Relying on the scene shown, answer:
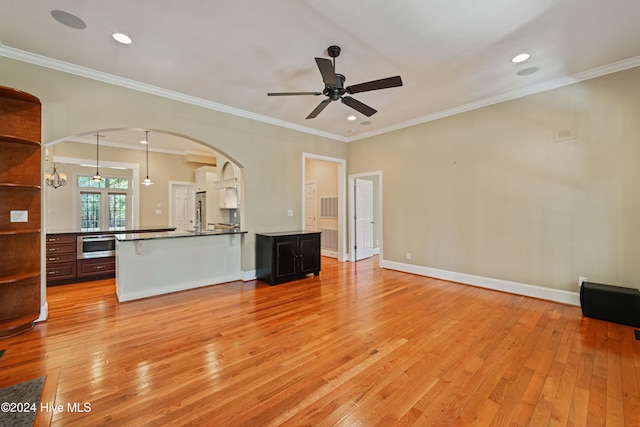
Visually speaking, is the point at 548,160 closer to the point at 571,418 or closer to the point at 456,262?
the point at 456,262

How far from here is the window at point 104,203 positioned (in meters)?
7.08

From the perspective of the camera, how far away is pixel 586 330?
2.99m

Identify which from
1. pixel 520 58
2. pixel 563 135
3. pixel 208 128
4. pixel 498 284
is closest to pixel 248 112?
pixel 208 128

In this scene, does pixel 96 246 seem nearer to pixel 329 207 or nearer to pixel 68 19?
pixel 68 19

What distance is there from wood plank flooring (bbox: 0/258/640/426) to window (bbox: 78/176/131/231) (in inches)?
161

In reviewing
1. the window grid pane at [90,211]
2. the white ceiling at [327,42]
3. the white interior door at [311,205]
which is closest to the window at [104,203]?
the window grid pane at [90,211]

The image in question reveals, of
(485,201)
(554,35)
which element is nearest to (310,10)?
(554,35)

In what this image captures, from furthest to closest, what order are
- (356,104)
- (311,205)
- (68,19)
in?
(311,205) < (356,104) < (68,19)

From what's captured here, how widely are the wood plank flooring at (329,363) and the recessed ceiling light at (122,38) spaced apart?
310 centimetres

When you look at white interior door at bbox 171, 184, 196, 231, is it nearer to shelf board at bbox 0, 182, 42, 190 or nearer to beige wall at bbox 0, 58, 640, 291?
beige wall at bbox 0, 58, 640, 291

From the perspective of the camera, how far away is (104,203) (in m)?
7.37

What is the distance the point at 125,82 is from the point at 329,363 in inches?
171

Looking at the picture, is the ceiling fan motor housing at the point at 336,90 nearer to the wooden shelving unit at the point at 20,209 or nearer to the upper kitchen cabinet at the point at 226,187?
the wooden shelving unit at the point at 20,209

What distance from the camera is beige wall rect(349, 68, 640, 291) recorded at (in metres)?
3.40
